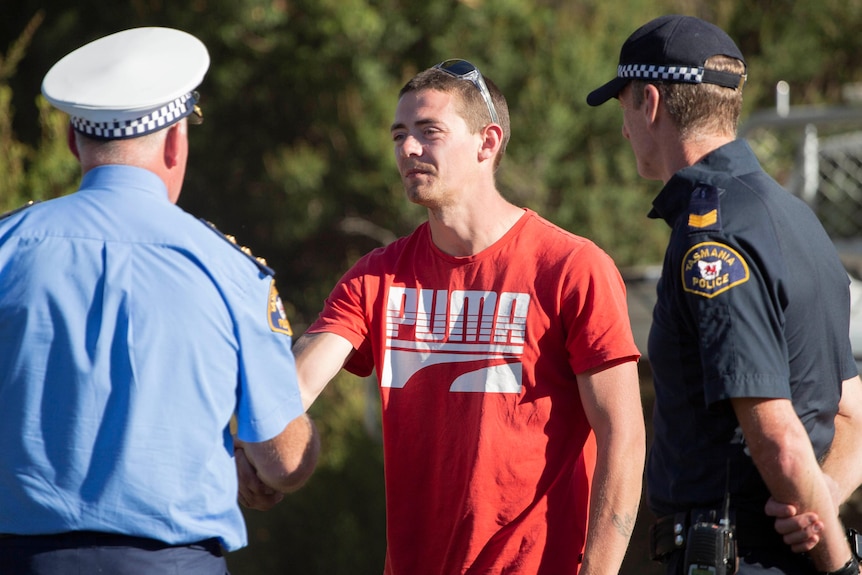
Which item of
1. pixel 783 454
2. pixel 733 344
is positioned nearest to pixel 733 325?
pixel 733 344

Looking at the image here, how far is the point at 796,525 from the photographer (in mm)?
2232

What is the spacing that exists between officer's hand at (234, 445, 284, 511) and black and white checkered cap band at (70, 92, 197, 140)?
2.64ft

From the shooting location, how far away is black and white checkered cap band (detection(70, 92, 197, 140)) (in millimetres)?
2170

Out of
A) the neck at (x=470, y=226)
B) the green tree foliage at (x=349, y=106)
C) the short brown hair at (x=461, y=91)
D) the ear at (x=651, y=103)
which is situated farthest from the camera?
the green tree foliage at (x=349, y=106)

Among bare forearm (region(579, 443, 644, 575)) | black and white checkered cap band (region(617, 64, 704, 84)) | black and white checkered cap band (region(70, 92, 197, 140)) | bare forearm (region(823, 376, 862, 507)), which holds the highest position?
black and white checkered cap band (region(617, 64, 704, 84))

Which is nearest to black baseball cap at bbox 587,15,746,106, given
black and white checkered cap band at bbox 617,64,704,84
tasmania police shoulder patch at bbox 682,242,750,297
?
black and white checkered cap band at bbox 617,64,704,84

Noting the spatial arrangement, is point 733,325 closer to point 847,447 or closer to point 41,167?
point 847,447

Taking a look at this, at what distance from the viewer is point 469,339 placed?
9.26 feet

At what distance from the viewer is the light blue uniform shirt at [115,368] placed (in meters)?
2.03

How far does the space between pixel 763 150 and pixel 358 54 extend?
3.85 metres

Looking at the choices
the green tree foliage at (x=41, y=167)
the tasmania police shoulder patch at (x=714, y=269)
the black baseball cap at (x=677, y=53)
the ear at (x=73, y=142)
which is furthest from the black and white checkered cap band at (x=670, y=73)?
the green tree foliage at (x=41, y=167)

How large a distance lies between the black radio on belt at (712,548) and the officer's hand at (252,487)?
36.9 inches

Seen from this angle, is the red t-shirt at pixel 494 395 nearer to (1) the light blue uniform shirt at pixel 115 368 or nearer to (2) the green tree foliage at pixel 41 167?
(1) the light blue uniform shirt at pixel 115 368

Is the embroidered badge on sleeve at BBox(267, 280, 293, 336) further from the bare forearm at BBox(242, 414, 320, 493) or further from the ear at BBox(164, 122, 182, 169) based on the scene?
the ear at BBox(164, 122, 182, 169)
